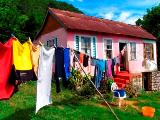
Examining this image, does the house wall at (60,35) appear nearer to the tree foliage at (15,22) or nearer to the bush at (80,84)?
the bush at (80,84)

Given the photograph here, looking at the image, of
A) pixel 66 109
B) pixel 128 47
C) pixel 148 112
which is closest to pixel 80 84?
pixel 66 109

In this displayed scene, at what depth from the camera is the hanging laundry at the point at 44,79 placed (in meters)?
10.1

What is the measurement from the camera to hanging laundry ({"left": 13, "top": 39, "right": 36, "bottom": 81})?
959 cm

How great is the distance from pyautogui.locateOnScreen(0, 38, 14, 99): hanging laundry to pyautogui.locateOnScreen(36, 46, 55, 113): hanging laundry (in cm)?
103

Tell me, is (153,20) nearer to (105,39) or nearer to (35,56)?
(105,39)

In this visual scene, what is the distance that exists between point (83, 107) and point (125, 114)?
2.07m

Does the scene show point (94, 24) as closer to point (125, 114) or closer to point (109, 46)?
point (109, 46)

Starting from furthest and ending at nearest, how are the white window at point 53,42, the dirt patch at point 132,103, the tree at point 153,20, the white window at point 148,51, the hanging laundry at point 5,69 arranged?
the tree at point 153,20 < the white window at point 148,51 < the white window at point 53,42 < the dirt patch at point 132,103 < the hanging laundry at point 5,69

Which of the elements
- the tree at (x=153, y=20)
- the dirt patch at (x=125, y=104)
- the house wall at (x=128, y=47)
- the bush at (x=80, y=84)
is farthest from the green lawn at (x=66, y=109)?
the tree at (x=153, y=20)

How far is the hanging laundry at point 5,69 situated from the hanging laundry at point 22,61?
0.18 meters

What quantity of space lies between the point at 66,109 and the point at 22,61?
5.53 metres

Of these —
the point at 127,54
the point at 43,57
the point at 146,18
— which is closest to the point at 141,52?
the point at 127,54

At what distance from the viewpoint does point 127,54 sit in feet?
78.5

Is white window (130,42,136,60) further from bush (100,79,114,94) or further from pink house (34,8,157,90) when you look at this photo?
bush (100,79,114,94)
